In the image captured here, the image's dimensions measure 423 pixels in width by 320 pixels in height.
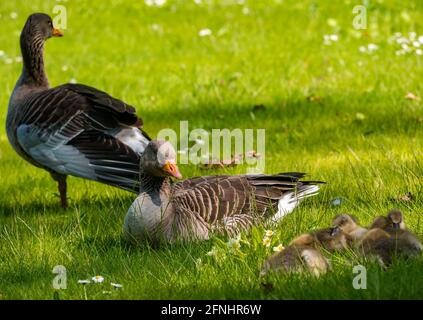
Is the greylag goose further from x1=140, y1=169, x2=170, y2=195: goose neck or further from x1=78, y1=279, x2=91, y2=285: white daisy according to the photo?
x1=78, y1=279, x2=91, y2=285: white daisy

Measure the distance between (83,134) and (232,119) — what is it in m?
3.03

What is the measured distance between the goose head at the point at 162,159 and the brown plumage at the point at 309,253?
0.97 meters

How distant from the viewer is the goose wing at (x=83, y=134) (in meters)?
6.79

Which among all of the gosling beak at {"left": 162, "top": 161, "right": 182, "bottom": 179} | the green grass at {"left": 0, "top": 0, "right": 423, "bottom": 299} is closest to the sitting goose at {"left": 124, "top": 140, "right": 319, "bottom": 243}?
the gosling beak at {"left": 162, "top": 161, "right": 182, "bottom": 179}

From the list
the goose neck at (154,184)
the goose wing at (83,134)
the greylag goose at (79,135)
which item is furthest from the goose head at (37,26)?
the goose neck at (154,184)

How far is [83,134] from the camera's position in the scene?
7.07 m

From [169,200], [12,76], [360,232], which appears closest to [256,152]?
[169,200]

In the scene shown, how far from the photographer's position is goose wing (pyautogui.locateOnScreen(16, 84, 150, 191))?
22.3 feet

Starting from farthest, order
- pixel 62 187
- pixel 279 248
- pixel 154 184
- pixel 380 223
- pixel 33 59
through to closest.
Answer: pixel 33 59
pixel 62 187
pixel 154 184
pixel 380 223
pixel 279 248

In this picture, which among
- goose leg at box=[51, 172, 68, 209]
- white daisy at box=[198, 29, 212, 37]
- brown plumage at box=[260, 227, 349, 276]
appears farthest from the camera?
white daisy at box=[198, 29, 212, 37]

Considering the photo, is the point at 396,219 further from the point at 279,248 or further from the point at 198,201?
the point at 198,201

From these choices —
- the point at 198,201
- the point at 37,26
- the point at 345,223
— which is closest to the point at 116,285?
the point at 198,201

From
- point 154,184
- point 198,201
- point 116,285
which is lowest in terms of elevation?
point 116,285

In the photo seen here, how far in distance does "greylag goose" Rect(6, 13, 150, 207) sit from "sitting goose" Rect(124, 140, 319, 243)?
0.61m
